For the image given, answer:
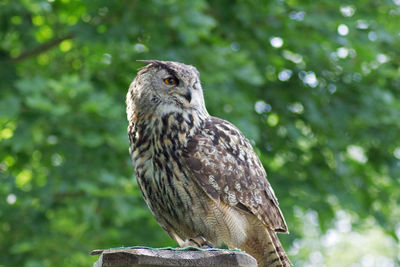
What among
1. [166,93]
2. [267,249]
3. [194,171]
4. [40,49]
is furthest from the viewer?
[40,49]

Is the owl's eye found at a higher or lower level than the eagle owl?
higher

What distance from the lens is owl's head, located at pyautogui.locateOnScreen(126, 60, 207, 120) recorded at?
3482mm

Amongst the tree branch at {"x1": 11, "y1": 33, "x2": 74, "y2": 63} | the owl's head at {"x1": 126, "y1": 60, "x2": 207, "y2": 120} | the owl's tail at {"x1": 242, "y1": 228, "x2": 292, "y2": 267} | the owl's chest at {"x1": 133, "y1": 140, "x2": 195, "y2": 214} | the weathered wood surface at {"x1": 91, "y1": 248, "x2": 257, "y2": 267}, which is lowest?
the tree branch at {"x1": 11, "y1": 33, "x2": 74, "y2": 63}

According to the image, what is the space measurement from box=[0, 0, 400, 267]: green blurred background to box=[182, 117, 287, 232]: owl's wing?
6.72ft

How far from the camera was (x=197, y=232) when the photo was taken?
331 cm

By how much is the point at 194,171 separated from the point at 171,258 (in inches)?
44.2

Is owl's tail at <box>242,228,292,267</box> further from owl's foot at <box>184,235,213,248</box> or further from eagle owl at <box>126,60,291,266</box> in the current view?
owl's foot at <box>184,235,213,248</box>

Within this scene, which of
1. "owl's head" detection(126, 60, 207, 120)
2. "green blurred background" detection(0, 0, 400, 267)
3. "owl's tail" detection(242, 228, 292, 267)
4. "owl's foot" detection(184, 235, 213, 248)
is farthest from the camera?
"green blurred background" detection(0, 0, 400, 267)

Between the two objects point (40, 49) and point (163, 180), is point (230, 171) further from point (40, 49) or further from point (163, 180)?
point (40, 49)

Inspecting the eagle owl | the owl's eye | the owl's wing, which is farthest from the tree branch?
the owl's wing

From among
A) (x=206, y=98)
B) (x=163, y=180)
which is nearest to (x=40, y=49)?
(x=206, y=98)

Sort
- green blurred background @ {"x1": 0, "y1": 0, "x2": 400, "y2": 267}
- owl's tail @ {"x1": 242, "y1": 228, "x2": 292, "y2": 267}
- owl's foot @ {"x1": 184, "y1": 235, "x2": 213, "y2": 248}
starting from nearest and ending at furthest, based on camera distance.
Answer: owl's foot @ {"x1": 184, "y1": 235, "x2": 213, "y2": 248}, owl's tail @ {"x1": 242, "y1": 228, "x2": 292, "y2": 267}, green blurred background @ {"x1": 0, "y1": 0, "x2": 400, "y2": 267}

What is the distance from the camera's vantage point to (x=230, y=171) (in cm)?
342

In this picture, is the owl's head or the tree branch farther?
the tree branch
